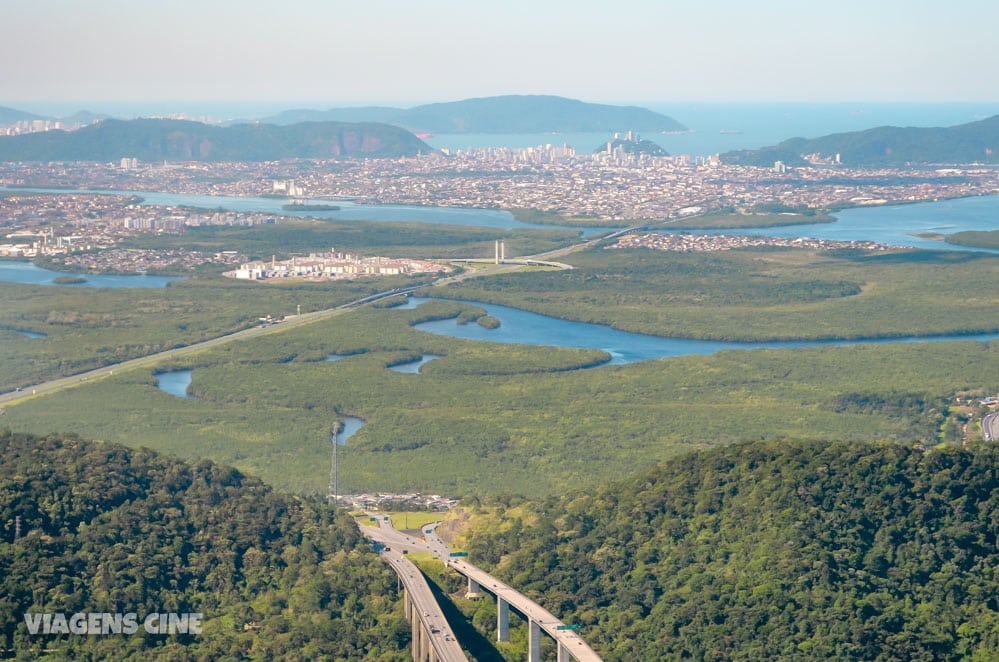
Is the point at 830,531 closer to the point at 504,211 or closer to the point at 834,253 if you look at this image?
the point at 834,253

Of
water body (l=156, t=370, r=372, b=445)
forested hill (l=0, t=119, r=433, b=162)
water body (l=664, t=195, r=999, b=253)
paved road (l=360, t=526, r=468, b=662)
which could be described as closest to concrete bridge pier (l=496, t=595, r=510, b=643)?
paved road (l=360, t=526, r=468, b=662)

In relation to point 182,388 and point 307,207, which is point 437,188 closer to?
point 307,207

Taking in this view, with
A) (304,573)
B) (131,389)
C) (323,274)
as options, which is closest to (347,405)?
(131,389)

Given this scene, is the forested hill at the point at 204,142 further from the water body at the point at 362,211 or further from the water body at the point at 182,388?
the water body at the point at 182,388

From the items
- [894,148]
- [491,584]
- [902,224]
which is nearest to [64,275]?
[902,224]

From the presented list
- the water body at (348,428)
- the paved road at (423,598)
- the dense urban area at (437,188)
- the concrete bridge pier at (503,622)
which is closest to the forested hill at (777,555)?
the concrete bridge pier at (503,622)

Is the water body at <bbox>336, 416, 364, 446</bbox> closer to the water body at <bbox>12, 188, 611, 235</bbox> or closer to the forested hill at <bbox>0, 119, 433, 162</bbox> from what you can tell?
the water body at <bbox>12, 188, 611, 235</bbox>
